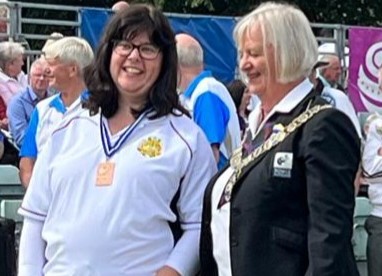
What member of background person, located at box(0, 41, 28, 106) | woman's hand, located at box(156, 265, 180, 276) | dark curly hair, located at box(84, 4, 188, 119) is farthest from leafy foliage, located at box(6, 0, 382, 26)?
woman's hand, located at box(156, 265, 180, 276)

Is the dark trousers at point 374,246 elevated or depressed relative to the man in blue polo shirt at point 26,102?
depressed

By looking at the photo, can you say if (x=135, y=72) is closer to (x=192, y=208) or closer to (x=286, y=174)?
(x=192, y=208)

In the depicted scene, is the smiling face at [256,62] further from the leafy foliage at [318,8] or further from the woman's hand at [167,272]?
the leafy foliage at [318,8]

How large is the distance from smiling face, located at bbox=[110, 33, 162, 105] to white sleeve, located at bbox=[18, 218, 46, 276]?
57cm

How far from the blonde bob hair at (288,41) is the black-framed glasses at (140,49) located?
391mm

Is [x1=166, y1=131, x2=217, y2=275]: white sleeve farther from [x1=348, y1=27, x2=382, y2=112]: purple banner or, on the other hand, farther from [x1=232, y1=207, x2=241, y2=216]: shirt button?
[x1=348, y1=27, x2=382, y2=112]: purple banner

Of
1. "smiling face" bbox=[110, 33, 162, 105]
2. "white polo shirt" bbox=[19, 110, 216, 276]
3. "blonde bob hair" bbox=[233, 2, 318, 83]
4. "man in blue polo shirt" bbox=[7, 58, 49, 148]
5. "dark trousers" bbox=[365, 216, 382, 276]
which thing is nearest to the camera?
"blonde bob hair" bbox=[233, 2, 318, 83]

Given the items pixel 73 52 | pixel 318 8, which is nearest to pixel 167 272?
pixel 73 52

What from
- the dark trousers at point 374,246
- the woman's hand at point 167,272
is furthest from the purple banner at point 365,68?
the woman's hand at point 167,272

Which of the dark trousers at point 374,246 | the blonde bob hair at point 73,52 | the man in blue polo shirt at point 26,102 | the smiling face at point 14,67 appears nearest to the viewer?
the blonde bob hair at point 73,52

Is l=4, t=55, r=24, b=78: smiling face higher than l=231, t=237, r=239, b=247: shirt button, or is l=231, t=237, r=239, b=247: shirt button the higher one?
l=4, t=55, r=24, b=78: smiling face

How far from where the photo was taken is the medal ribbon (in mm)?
3344

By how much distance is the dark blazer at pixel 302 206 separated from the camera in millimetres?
2955

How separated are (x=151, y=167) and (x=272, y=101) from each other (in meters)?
0.46
